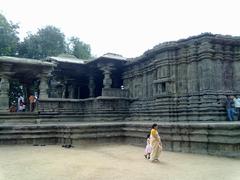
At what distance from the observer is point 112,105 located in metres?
14.9

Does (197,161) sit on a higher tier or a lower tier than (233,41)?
lower

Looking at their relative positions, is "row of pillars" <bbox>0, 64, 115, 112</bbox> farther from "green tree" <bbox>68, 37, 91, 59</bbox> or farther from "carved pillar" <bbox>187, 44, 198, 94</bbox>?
"green tree" <bbox>68, 37, 91, 59</bbox>

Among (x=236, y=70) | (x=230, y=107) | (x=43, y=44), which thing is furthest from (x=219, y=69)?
(x=43, y=44)

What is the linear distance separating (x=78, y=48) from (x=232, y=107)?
26521 mm

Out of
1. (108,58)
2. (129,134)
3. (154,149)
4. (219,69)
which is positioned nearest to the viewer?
(154,149)

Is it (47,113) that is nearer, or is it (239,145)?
(239,145)

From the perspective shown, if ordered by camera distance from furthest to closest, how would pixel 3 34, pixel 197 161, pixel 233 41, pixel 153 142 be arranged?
pixel 3 34 < pixel 233 41 < pixel 153 142 < pixel 197 161

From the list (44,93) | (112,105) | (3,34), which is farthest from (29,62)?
(3,34)

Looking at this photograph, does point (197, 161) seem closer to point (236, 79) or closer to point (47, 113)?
point (236, 79)

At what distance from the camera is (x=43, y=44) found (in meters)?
30.0

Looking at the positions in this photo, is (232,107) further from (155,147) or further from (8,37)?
(8,37)

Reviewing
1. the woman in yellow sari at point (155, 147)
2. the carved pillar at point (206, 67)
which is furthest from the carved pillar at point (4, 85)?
the carved pillar at point (206, 67)

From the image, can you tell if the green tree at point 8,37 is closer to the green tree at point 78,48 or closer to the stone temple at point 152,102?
the green tree at point 78,48

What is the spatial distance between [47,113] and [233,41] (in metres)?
9.73
